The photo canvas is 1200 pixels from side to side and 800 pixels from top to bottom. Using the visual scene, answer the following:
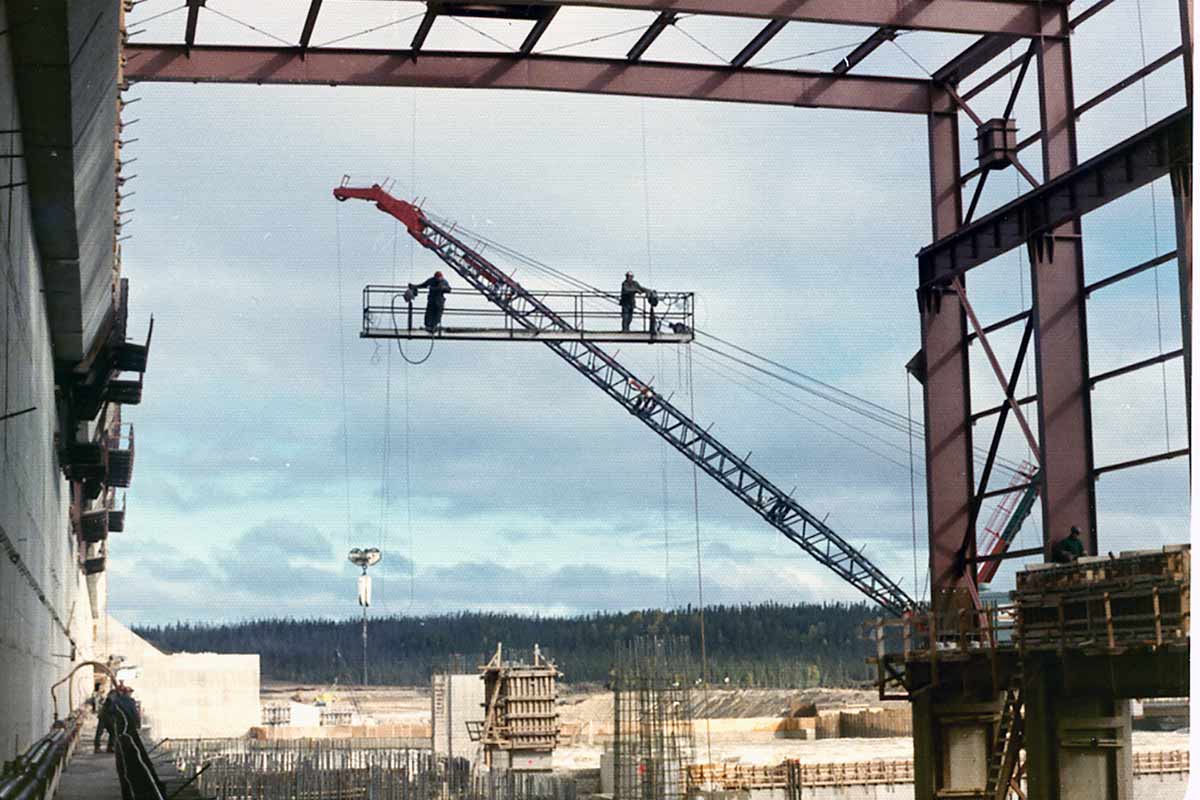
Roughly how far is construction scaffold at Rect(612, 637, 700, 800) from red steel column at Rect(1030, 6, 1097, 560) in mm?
14513

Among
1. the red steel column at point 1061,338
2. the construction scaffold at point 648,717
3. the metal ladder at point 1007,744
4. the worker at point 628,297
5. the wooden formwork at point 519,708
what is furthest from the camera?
the worker at point 628,297

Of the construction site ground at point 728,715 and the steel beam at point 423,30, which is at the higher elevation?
the steel beam at point 423,30

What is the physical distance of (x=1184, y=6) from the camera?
2341cm

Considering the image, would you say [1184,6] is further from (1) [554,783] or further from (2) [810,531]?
(2) [810,531]

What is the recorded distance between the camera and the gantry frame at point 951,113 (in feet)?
82.4

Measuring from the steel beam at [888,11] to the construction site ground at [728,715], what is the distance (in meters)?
29.3

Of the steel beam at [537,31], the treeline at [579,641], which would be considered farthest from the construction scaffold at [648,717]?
the treeline at [579,641]

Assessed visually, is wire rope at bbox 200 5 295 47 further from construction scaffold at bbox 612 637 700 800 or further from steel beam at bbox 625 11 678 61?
construction scaffold at bbox 612 637 700 800

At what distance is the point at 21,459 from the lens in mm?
13648

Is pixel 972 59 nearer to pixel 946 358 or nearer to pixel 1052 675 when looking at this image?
pixel 946 358

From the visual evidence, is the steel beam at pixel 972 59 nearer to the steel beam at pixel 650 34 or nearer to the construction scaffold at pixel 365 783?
the steel beam at pixel 650 34

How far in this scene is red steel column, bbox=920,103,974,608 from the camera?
30.8 m

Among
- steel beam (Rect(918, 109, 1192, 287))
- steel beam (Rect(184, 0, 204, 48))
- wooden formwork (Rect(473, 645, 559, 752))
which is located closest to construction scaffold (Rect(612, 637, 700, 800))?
wooden formwork (Rect(473, 645, 559, 752))

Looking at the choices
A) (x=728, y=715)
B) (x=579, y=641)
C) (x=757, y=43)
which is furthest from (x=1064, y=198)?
(x=579, y=641)
